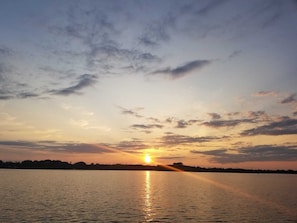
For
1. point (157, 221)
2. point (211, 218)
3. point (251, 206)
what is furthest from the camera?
point (251, 206)

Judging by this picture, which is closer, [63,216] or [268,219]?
Result: [63,216]

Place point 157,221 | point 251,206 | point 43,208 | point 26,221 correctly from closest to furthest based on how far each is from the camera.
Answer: point 26,221 → point 157,221 → point 43,208 → point 251,206

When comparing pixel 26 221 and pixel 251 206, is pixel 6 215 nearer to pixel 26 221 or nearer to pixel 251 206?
pixel 26 221

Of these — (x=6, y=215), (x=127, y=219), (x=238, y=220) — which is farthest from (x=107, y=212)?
(x=238, y=220)

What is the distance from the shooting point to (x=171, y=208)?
2970 inches

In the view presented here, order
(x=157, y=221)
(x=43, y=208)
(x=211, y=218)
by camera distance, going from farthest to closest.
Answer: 1. (x=43, y=208)
2. (x=211, y=218)
3. (x=157, y=221)

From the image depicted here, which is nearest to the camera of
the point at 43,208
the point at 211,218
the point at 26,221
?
the point at 26,221

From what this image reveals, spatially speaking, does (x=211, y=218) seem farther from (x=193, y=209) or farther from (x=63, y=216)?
(x=63, y=216)

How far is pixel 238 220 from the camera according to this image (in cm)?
6250

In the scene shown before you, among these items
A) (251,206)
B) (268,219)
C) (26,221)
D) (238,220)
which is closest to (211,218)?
(238,220)

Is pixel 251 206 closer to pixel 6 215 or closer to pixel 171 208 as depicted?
pixel 171 208

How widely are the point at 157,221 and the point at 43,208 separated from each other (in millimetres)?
22835

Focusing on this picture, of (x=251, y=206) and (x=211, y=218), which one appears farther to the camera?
(x=251, y=206)

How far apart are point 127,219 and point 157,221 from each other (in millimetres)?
4877
